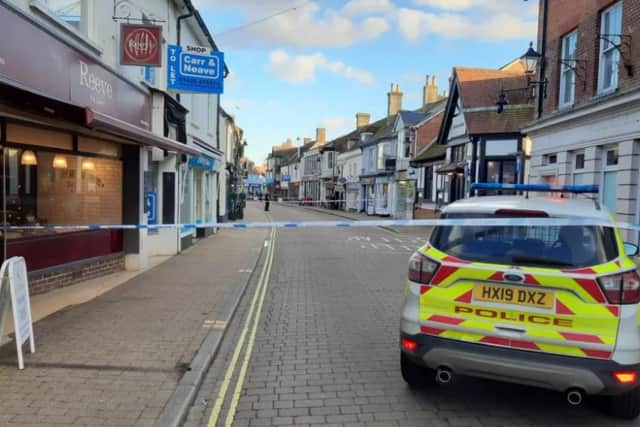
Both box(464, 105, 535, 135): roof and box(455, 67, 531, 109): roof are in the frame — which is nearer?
box(464, 105, 535, 135): roof

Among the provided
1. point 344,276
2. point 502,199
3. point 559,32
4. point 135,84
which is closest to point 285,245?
point 344,276

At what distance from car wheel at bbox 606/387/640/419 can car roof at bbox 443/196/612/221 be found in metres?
1.40

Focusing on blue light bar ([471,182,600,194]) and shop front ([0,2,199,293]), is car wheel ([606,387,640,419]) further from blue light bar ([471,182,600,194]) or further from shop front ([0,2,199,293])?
shop front ([0,2,199,293])

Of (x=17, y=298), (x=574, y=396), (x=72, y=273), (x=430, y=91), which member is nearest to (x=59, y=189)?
(x=72, y=273)

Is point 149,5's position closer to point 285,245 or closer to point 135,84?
point 135,84

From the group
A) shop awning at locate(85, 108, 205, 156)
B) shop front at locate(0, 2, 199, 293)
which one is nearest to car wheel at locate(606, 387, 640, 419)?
shop front at locate(0, 2, 199, 293)

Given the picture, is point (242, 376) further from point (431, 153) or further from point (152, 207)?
point (431, 153)

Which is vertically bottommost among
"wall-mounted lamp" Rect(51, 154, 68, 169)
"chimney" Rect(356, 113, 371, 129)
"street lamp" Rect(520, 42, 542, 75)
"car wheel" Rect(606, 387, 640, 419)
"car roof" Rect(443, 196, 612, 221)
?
"car wheel" Rect(606, 387, 640, 419)

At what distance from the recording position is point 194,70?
12.3 m

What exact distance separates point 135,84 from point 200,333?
6.62 meters

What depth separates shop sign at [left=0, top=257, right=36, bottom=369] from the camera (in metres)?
4.70

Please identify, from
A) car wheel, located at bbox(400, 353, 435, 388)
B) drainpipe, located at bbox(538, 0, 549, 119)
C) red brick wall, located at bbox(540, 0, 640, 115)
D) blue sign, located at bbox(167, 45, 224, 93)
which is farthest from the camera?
drainpipe, located at bbox(538, 0, 549, 119)

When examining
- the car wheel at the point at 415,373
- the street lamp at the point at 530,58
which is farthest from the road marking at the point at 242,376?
the street lamp at the point at 530,58

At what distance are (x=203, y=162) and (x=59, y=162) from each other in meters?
8.48
